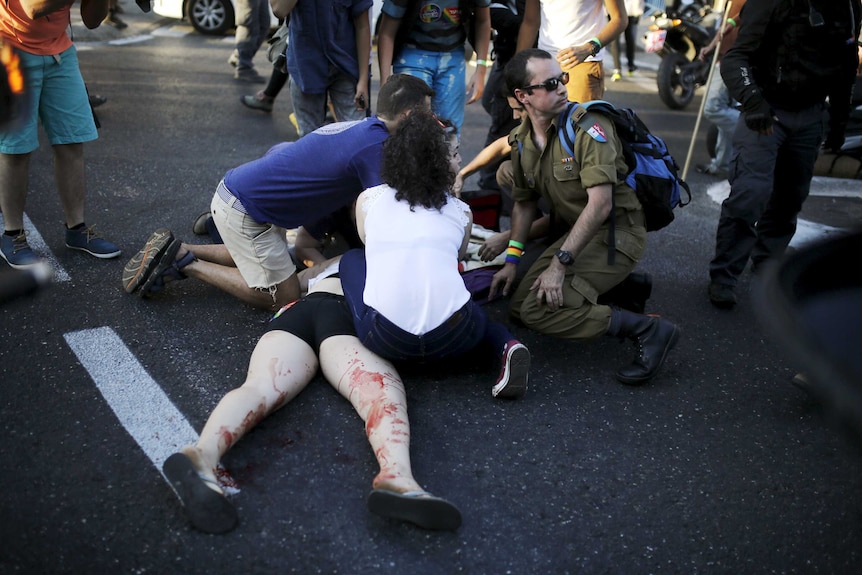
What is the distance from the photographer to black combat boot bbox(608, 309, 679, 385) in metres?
3.32

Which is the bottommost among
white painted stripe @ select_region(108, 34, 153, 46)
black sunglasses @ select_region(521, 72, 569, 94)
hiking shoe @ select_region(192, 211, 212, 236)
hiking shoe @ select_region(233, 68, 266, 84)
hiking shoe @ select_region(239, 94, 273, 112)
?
white painted stripe @ select_region(108, 34, 153, 46)

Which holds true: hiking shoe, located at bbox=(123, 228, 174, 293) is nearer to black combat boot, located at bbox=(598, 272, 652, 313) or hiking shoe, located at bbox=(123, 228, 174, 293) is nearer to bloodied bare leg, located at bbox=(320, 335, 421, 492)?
bloodied bare leg, located at bbox=(320, 335, 421, 492)

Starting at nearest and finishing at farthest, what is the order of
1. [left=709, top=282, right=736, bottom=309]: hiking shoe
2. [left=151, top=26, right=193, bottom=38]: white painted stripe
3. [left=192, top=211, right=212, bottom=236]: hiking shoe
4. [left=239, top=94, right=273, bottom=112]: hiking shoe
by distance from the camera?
[left=709, top=282, right=736, bottom=309]: hiking shoe, [left=192, top=211, right=212, bottom=236]: hiking shoe, [left=239, top=94, right=273, bottom=112]: hiking shoe, [left=151, top=26, right=193, bottom=38]: white painted stripe

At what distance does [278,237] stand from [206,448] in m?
1.36

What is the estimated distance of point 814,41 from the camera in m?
3.79

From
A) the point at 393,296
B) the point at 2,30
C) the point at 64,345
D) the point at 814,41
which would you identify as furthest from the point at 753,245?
the point at 2,30

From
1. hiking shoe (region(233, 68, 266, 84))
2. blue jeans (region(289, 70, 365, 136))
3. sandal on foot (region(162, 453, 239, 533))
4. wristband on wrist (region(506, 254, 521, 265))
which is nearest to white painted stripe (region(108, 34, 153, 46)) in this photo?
hiking shoe (region(233, 68, 266, 84))

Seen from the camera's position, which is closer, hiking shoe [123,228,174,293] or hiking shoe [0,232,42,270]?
hiking shoe [123,228,174,293]

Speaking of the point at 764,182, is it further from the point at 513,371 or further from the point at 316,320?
the point at 316,320

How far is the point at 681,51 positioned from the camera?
8750 mm

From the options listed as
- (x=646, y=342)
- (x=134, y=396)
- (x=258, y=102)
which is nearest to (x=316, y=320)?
(x=134, y=396)

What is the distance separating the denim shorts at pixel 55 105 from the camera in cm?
355

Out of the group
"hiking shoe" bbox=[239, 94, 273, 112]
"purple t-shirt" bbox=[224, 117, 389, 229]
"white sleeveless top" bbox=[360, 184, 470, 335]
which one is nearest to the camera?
"white sleeveless top" bbox=[360, 184, 470, 335]

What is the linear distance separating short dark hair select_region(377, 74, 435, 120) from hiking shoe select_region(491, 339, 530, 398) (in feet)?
3.49
